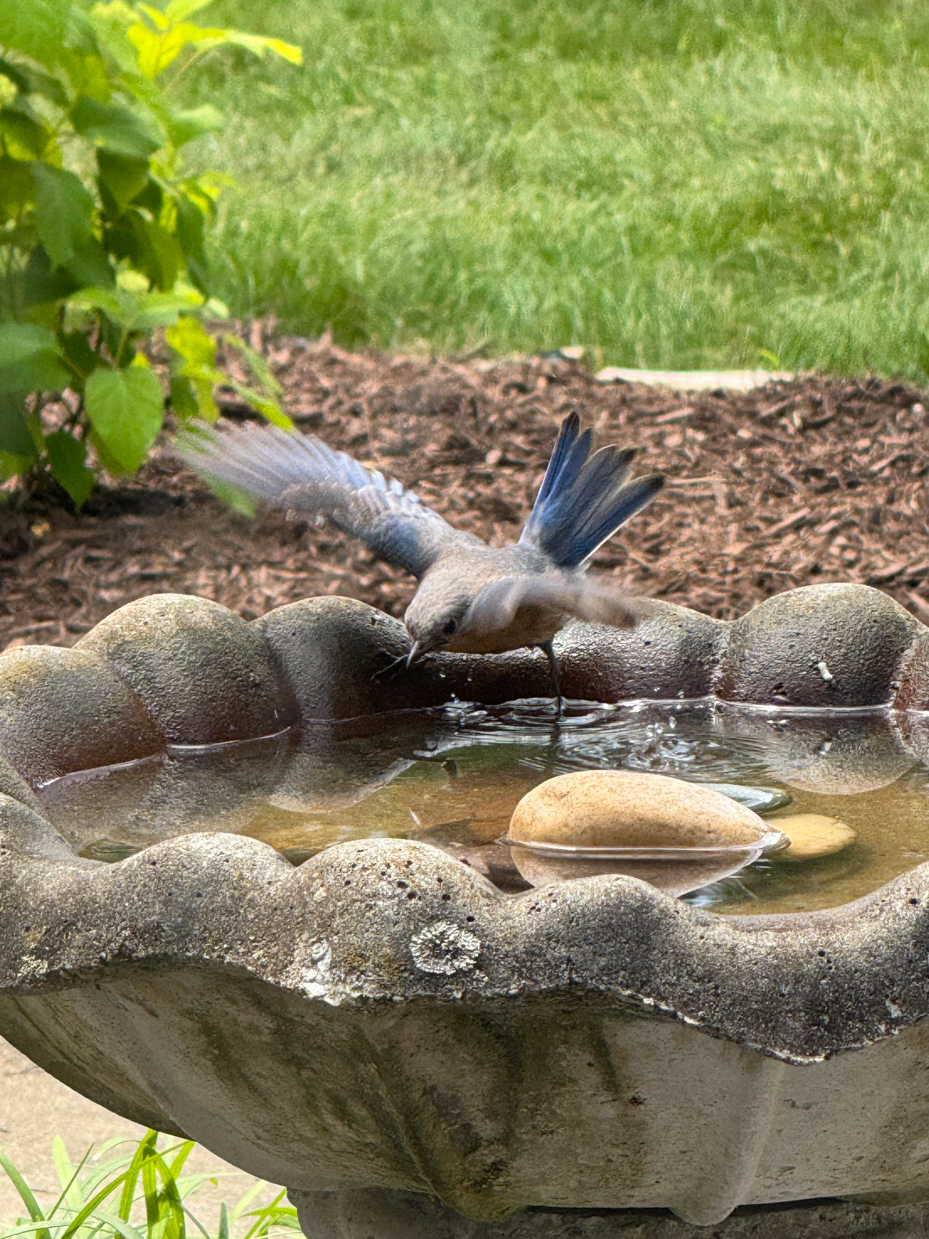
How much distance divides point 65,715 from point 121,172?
237 cm

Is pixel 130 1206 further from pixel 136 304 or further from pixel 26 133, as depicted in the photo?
pixel 26 133

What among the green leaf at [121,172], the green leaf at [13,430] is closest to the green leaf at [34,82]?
the green leaf at [121,172]

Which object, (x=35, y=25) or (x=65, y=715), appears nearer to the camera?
(x=65, y=715)

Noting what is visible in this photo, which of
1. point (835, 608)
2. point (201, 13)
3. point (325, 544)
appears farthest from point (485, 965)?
point (201, 13)

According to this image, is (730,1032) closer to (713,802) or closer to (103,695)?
(713,802)

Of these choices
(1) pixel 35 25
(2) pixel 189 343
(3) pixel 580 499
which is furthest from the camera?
(2) pixel 189 343

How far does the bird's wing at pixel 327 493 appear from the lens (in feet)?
11.2

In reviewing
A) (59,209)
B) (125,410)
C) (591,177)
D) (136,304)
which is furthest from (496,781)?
(591,177)

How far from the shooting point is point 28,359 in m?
4.20

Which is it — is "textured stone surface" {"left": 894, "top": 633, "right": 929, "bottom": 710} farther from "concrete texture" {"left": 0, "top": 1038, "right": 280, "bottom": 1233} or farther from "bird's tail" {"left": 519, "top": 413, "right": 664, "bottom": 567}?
"concrete texture" {"left": 0, "top": 1038, "right": 280, "bottom": 1233}

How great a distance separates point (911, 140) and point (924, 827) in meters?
7.98

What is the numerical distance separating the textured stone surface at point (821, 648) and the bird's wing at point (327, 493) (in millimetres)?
756

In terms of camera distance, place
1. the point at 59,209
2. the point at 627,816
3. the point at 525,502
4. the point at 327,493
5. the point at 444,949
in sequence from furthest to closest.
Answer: the point at 525,502 → the point at 59,209 → the point at 327,493 → the point at 627,816 → the point at 444,949

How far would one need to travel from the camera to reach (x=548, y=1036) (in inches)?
63.9
